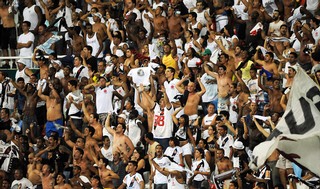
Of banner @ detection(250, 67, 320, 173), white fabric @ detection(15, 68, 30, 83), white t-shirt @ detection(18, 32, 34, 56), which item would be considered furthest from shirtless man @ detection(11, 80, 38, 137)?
banner @ detection(250, 67, 320, 173)

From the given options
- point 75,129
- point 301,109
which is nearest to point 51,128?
point 75,129

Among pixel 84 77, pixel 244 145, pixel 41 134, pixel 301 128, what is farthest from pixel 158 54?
pixel 301 128

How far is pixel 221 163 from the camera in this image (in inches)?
645

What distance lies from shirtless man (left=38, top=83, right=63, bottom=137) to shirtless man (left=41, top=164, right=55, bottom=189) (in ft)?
6.00

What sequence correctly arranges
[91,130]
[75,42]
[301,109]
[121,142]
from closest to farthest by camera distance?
[301,109]
[121,142]
[91,130]
[75,42]

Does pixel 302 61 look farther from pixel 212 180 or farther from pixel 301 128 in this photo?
pixel 301 128

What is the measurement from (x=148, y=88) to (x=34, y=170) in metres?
2.66

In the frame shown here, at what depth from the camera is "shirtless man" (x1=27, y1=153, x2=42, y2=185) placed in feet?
60.0

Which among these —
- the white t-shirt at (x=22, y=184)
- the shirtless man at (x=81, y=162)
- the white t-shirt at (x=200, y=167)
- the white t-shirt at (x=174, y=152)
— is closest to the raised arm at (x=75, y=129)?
the shirtless man at (x=81, y=162)

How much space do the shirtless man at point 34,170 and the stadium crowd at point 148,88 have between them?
0.08 ft

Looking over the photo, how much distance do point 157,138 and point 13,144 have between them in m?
2.95

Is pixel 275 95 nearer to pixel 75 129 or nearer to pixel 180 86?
pixel 180 86

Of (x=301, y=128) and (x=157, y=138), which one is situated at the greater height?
(x=301, y=128)

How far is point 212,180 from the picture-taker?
1634 centimetres
